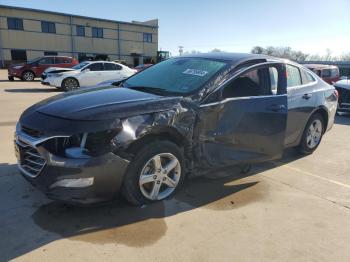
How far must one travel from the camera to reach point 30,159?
10.9ft

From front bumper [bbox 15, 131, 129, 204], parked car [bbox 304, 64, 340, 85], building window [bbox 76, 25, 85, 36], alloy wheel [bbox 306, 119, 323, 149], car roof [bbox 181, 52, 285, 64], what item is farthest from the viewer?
building window [bbox 76, 25, 85, 36]

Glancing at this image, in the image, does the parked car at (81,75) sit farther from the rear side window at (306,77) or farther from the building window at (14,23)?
the building window at (14,23)

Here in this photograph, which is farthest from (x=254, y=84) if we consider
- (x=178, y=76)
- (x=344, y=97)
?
(x=344, y=97)

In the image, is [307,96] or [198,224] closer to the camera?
[198,224]

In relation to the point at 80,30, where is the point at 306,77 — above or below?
below

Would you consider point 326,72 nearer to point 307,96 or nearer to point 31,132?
point 307,96

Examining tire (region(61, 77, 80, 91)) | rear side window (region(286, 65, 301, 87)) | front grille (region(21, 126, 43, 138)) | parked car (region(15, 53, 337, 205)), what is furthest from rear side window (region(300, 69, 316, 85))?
tire (region(61, 77, 80, 91))

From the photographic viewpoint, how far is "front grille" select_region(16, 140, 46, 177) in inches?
125

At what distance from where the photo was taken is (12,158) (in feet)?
16.5

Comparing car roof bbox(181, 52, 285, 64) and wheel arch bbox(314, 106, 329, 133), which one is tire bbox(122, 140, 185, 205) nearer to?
car roof bbox(181, 52, 285, 64)

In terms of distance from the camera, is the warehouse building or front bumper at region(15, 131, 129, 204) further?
the warehouse building

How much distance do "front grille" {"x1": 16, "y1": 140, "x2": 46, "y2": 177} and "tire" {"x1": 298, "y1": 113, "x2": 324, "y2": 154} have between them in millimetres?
4110

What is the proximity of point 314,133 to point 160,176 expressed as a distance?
11.2 feet

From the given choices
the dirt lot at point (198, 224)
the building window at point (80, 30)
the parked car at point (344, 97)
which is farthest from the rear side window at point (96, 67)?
the building window at point (80, 30)
